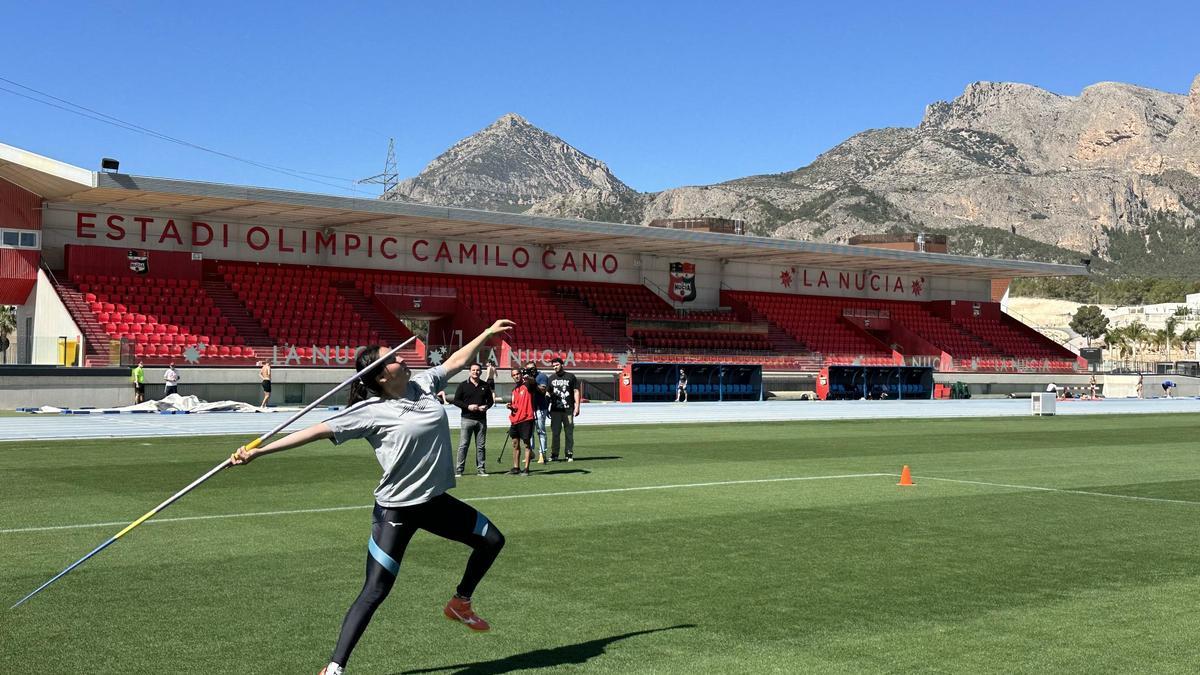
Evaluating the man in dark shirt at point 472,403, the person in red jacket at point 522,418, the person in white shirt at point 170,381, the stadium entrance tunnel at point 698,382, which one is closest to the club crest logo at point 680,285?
the stadium entrance tunnel at point 698,382

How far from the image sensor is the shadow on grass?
302 inches

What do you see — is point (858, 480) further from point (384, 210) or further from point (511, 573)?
point (384, 210)

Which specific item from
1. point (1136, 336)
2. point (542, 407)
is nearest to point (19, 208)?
point (542, 407)

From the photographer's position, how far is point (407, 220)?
174 ft

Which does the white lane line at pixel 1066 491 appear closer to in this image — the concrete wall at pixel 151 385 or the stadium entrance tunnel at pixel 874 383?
the concrete wall at pixel 151 385

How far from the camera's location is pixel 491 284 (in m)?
58.3

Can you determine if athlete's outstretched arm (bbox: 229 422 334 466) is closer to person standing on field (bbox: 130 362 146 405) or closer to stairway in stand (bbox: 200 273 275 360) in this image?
person standing on field (bbox: 130 362 146 405)

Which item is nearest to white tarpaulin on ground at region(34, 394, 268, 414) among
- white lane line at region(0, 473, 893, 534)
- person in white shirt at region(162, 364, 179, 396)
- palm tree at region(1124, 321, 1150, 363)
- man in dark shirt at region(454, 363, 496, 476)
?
person in white shirt at region(162, 364, 179, 396)

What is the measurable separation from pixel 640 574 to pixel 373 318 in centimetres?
4218

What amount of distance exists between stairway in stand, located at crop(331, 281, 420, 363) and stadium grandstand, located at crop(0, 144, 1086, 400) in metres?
0.10

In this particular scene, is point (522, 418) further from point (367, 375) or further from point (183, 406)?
point (183, 406)

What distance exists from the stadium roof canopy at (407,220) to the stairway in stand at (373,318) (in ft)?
9.77

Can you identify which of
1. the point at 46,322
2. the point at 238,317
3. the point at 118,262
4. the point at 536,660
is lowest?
the point at 536,660

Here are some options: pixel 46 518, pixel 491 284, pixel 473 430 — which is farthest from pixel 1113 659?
pixel 491 284
